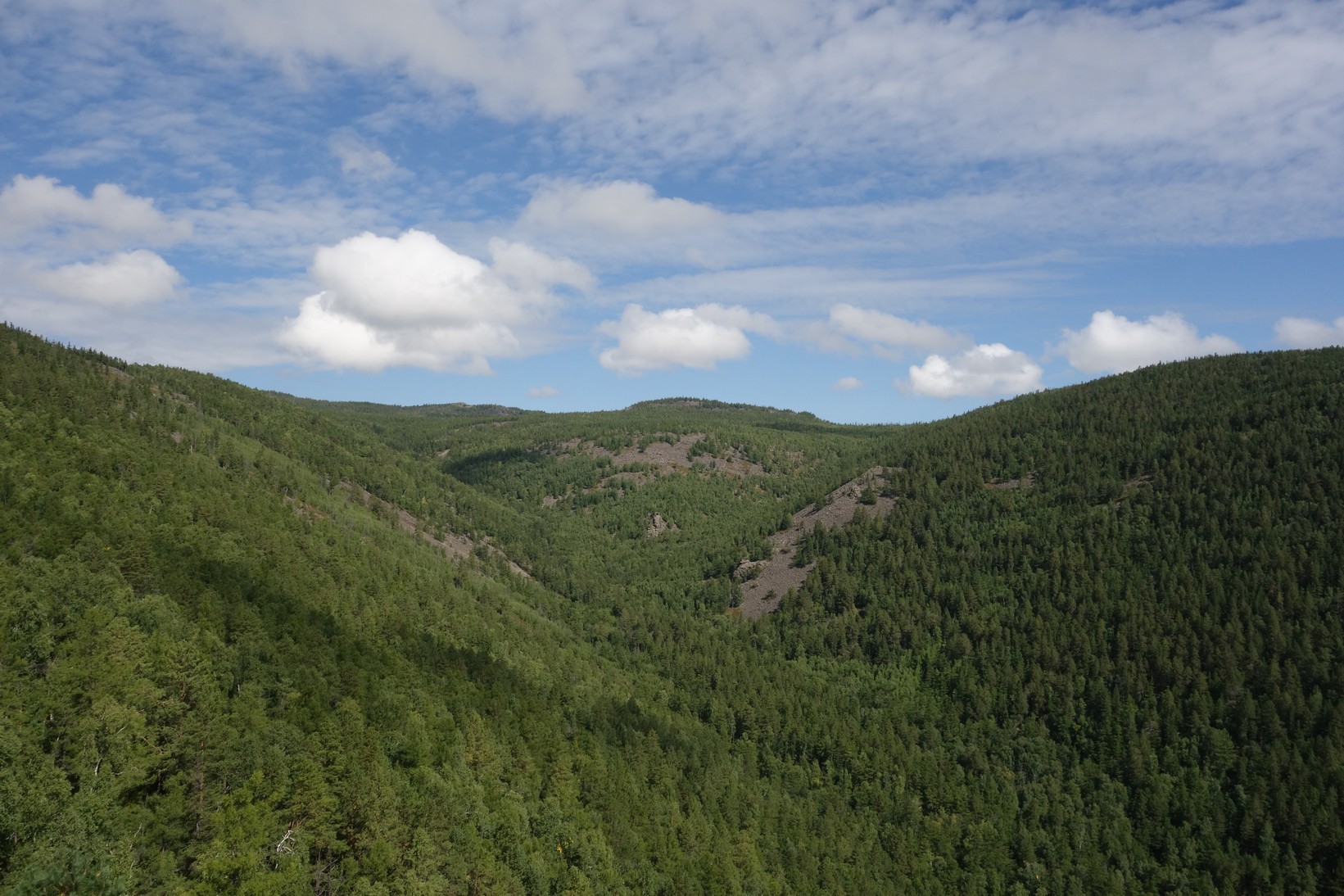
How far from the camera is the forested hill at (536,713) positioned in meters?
59.4

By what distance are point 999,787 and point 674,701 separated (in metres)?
66.5

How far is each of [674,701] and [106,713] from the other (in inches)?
4941

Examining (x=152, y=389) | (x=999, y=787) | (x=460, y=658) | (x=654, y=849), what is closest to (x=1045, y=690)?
(x=999, y=787)

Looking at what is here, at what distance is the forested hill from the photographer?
59375 mm

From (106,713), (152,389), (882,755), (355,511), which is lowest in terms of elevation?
(882,755)

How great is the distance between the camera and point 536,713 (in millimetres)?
110500

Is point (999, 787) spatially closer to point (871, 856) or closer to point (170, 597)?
point (871, 856)

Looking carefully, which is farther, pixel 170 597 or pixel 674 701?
pixel 674 701

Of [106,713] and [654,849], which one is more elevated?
[106,713]

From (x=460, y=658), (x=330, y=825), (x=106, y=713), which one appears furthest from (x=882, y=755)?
(x=106, y=713)

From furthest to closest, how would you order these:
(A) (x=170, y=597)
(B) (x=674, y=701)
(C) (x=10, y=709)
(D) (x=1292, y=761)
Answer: (B) (x=674, y=701)
(D) (x=1292, y=761)
(A) (x=170, y=597)
(C) (x=10, y=709)

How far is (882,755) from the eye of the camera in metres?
153

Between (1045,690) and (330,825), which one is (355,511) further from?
(1045,690)

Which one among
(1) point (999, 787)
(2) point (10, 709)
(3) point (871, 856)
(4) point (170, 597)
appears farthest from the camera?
(1) point (999, 787)
